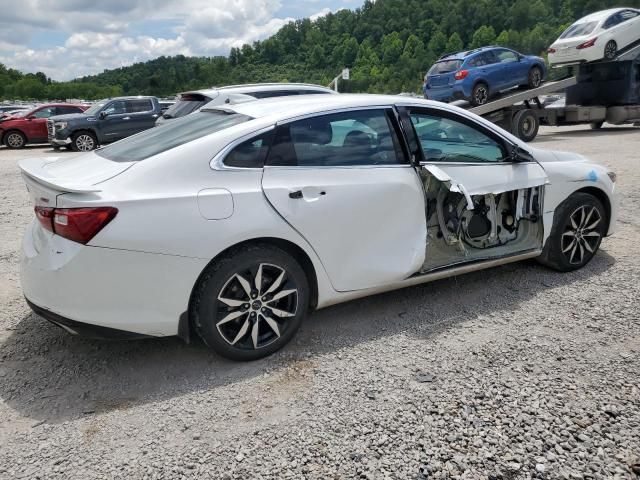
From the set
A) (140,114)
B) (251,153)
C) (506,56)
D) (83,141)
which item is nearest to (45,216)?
(251,153)

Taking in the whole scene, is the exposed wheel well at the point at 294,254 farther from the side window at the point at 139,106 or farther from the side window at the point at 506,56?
the side window at the point at 139,106

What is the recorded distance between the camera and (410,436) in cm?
259

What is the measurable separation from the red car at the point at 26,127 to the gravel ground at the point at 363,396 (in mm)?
17407

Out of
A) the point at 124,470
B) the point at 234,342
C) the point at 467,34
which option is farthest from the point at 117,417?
the point at 467,34

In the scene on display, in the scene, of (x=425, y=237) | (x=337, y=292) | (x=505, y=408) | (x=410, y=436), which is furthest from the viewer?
(x=425, y=237)

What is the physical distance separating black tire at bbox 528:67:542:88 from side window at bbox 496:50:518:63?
744mm

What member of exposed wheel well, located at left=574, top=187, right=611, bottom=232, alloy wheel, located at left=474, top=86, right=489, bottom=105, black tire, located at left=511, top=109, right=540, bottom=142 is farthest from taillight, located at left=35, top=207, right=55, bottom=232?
alloy wheel, located at left=474, top=86, right=489, bottom=105

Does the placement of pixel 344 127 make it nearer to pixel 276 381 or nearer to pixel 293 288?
pixel 293 288

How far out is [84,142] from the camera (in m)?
17.3

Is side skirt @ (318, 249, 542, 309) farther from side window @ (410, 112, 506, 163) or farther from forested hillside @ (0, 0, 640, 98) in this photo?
forested hillside @ (0, 0, 640, 98)

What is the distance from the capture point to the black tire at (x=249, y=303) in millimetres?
3082

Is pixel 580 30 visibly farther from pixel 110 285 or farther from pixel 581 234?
pixel 110 285

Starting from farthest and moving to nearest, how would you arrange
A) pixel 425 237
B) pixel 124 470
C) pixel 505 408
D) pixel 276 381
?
1. pixel 425 237
2. pixel 276 381
3. pixel 505 408
4. pixel 124 470

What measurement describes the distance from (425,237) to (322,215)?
883mm
